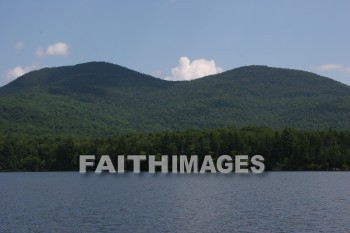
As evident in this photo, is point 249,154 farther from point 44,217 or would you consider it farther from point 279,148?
point 44,217

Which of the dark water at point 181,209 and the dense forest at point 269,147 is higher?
the dense forest at point 269,147

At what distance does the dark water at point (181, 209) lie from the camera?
59.5m

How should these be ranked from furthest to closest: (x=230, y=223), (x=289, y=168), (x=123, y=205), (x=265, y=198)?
(x=289, y=168) → (x=265, y=198) → (x=123, y=205) → (x=230, y=223)

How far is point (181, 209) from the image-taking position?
7319 cm

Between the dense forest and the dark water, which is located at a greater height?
the dense forest

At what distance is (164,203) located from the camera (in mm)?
80625

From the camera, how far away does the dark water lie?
59.5 meters

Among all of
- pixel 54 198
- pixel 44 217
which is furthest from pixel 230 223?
pixel 54 198

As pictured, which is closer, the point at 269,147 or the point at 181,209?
the point at 181,209

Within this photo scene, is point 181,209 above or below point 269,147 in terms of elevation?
below

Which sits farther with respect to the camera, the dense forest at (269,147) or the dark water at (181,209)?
the dense forest at (269,147)

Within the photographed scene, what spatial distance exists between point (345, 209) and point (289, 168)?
341 ft

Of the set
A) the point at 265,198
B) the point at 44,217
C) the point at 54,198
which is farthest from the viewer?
the point at 54,198

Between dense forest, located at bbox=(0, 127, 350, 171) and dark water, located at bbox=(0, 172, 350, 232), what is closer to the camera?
dark water, located at bbox=(0, 172, 350, 232)
